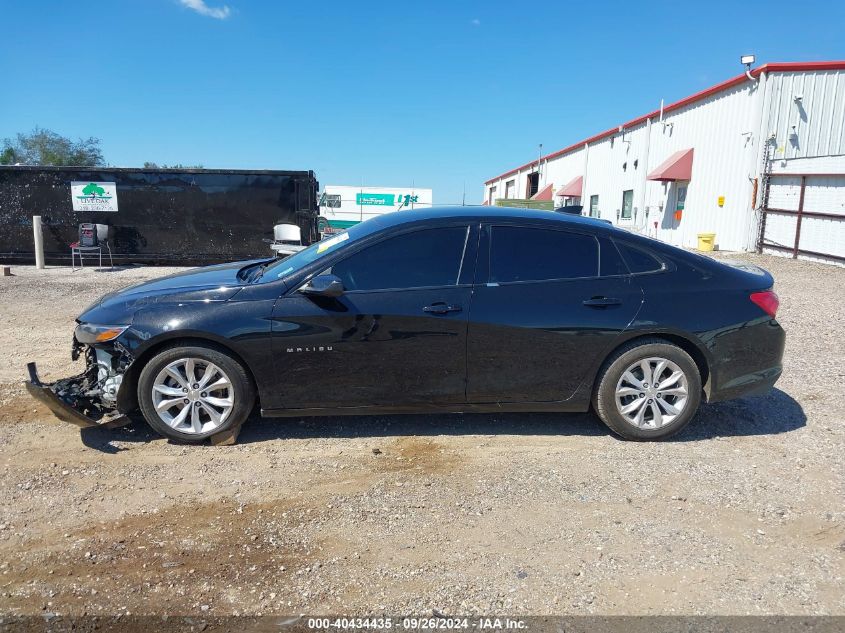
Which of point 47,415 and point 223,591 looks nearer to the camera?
point 223,591

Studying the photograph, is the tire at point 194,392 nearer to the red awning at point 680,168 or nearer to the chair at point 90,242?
the chair at point 90,242

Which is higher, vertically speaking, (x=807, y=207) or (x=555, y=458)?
(x=807, y=207)

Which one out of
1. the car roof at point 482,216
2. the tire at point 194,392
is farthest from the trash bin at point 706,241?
the tire at point 194,392

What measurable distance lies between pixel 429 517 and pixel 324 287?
164 centimetres

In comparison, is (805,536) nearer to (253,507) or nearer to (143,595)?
(253,507)

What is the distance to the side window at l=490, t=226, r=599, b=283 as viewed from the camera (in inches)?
172

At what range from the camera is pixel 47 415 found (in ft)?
15.6

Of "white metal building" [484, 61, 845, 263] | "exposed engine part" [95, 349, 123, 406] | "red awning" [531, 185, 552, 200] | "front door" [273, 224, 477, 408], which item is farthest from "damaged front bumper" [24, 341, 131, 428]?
"red awning" [531, 185, 552, 200]

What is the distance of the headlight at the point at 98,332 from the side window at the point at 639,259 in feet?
11.5

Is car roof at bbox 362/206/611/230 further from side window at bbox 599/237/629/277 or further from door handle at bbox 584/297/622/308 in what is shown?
door handle at bbox 584/297/622/308

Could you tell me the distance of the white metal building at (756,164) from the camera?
15984mm

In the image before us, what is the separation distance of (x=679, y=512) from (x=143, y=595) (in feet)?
9.18

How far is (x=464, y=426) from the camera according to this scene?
4.71 metres

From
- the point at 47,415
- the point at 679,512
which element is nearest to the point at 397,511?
the point at 679,512
